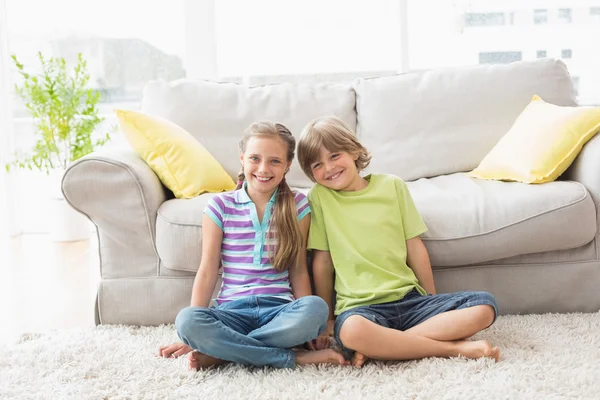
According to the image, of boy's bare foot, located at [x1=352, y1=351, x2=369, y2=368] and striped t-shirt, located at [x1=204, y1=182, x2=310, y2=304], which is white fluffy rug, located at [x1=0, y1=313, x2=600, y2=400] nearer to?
boy's bare foot, located at [x1=352, y1=351, x2=369, y2=368]

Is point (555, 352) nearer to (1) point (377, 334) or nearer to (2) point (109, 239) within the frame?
(1) point (377, 334)

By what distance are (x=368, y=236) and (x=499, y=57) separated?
7.94 feet

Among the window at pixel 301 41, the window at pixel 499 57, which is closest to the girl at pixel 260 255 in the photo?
the window at pixel 301 41

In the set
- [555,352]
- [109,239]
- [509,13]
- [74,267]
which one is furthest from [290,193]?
[509,13]

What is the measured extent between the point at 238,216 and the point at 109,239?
536mm

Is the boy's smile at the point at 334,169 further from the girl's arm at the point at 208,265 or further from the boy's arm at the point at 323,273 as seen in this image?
the girl's arm at the point at 208,265

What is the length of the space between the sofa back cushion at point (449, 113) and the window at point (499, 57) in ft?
3.94

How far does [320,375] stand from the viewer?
193cm

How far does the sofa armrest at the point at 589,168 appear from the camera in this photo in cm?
238

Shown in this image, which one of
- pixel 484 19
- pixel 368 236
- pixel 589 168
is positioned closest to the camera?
pixel 368 236

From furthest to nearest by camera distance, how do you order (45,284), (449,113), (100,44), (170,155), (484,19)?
1. (100,44)
2. (484,19)
3. (45,284)
4. (449,113)
5. (170,155)

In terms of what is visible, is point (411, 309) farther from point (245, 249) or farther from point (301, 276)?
point (245, 249)

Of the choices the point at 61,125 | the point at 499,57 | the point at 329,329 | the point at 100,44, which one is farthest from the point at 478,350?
the point at 100,44

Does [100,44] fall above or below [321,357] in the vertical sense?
above
